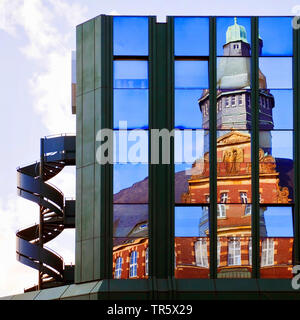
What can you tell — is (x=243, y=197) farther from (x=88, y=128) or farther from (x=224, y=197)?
(x=88, y=128)

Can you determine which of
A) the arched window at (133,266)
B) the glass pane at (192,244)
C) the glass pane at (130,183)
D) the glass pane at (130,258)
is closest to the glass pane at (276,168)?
the glass pane at (192,244)

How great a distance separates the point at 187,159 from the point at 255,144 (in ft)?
8.61

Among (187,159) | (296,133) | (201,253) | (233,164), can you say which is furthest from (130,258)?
(296,133)

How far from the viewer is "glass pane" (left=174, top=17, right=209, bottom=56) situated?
1738 inches

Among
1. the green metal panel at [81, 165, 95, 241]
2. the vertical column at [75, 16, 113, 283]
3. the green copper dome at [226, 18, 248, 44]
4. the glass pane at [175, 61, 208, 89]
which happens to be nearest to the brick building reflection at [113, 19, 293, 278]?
the green copper dome at [226, 18, 248, 44]

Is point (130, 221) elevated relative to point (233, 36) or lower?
lower

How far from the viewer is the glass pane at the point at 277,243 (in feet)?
139

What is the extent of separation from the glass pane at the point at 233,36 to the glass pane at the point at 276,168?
3.40 metres

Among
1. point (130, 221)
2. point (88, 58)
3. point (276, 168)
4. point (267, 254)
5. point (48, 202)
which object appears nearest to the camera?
point (267, 254)

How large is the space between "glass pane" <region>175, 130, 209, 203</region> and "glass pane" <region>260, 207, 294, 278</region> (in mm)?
2466

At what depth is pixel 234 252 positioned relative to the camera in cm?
4259

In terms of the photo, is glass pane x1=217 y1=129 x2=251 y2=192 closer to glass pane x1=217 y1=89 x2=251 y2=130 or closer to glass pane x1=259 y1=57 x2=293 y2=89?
glass pane x1=217 y1=89 x2=251 y2=130

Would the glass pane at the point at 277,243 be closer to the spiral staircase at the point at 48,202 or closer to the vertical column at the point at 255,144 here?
the vertical column at the point at 255,144
